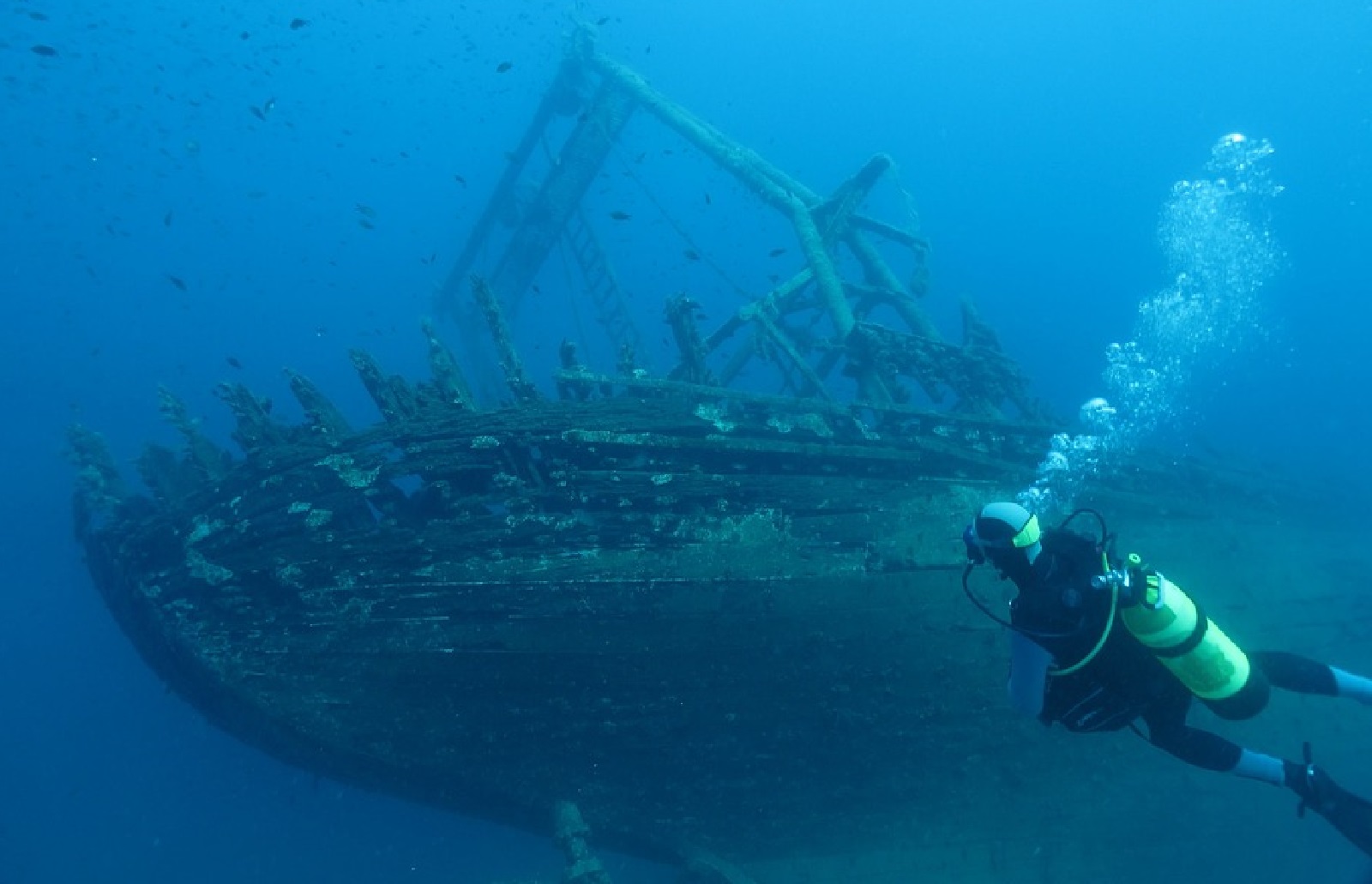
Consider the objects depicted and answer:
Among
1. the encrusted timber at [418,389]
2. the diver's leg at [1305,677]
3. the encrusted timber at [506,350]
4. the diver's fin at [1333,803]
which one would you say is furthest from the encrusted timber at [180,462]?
the diver's fin at [1333,803]

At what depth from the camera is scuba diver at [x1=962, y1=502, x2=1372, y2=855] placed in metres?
3.57

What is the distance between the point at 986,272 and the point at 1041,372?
2945cm

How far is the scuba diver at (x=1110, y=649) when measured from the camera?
11.7 ft

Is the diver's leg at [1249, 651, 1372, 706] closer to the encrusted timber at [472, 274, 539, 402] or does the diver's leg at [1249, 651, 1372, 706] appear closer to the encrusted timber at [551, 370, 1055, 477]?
the encrusted timber at [551, 370, 1055, 477]

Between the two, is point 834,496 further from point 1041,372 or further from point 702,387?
point 1041,372

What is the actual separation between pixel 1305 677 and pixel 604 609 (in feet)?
15.6

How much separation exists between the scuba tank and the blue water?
36.2ft

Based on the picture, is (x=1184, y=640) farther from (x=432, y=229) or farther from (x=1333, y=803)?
(x=432, y=229)

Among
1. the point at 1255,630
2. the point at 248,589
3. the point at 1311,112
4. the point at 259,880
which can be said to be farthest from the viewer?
the point at 1311,112

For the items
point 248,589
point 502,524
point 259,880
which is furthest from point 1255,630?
point 259,880

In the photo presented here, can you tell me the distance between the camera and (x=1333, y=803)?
4387 mm

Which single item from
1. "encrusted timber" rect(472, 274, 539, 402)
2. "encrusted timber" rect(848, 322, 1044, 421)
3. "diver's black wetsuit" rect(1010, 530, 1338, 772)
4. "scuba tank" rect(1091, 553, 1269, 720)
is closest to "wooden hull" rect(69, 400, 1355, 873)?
"encrusted timber" rect(472, 274, 539, 402)

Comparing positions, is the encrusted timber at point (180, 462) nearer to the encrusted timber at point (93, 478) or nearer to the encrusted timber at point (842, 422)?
the encrusted timber at point (93, 478)

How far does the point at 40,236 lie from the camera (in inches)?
4028
